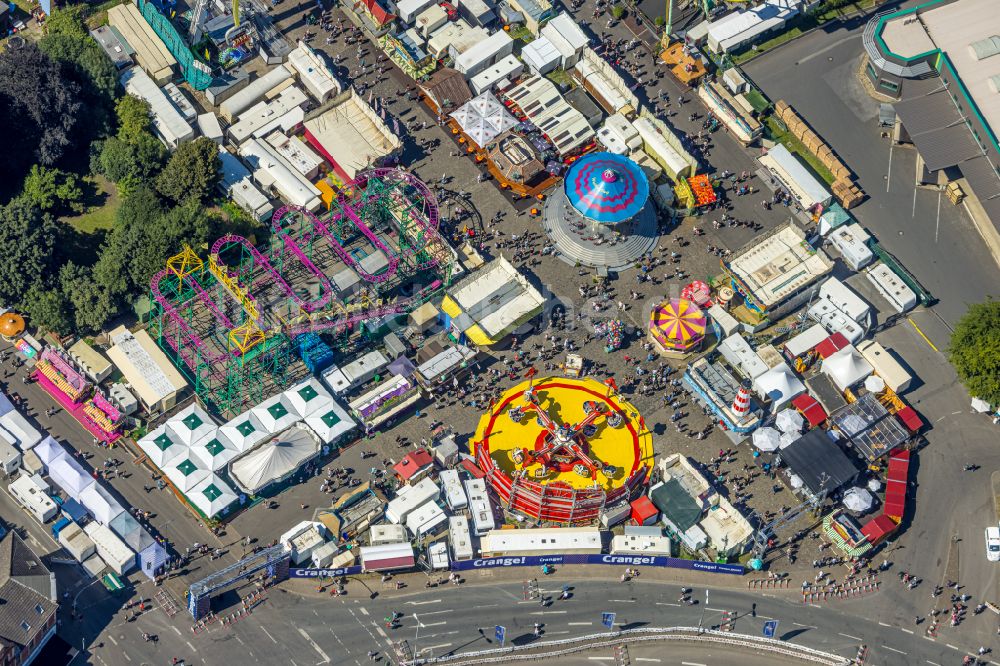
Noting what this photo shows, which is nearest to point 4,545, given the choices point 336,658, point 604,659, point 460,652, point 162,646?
point 162,646

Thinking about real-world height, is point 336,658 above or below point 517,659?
above

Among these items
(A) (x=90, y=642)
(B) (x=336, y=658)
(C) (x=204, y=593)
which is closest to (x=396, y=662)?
(B) (x=336, y=658)

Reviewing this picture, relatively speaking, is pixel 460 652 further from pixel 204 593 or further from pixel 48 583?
pixel 48 583

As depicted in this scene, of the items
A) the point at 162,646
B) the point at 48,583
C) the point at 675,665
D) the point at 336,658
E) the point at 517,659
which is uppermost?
the point at 48,583

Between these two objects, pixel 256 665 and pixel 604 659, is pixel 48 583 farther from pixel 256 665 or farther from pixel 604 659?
pixel 604 659

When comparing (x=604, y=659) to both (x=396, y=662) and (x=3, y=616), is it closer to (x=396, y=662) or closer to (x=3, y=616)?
(x=396, y=662)

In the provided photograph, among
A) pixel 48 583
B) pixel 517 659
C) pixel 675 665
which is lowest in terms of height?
pixel 675 665

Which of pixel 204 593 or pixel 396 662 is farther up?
pixel 204 593
